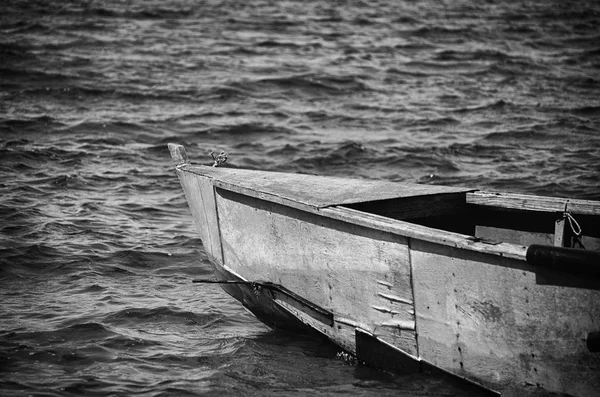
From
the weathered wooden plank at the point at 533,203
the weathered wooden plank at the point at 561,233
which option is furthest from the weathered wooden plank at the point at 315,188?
the weathered wooden plank at the point at 561,233

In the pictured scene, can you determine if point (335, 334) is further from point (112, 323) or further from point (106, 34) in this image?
point (106, 34)

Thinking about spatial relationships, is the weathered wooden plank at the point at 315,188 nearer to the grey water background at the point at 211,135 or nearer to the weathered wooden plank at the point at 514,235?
the weathered wooden plank at the point at 514,235

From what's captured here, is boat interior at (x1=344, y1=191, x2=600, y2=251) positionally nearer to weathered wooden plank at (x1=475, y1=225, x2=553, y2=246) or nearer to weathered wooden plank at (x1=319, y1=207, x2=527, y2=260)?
weathered wooden plank at (x1=475, y1=225, x2=553, y2=246)

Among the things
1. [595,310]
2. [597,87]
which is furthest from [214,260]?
[597,87]

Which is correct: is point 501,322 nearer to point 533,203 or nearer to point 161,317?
point 533,203

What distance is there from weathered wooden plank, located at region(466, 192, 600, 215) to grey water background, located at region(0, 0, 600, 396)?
159 cm

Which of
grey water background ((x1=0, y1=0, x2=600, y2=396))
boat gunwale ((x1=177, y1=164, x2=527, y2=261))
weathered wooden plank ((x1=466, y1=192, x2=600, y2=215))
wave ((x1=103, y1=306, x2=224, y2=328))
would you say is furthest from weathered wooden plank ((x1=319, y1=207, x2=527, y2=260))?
wave ((x1=103, y1=306, x2=224, y2=328))

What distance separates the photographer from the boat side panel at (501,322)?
4207mm

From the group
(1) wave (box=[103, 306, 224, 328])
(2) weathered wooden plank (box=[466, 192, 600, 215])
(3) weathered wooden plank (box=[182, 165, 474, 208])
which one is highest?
(3) weathered wooden plank (box=[182, 165, 474, 208])

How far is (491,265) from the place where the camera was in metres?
4.45

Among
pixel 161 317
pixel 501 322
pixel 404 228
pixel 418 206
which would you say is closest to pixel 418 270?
pixel 404 228

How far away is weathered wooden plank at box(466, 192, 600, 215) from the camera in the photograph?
535cm

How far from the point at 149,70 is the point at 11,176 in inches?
262

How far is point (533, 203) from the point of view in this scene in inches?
222
